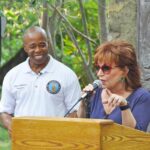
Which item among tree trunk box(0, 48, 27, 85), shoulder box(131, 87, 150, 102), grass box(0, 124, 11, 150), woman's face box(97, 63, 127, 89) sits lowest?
grass box(0, 124, 11, 150)

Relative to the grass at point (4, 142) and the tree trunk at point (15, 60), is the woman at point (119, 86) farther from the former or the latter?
the grass at point (4, 142)

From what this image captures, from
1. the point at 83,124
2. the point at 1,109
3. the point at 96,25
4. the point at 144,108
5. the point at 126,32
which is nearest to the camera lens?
the point at 83,124

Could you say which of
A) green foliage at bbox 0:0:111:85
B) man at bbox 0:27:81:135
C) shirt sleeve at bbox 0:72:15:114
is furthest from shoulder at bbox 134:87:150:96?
green foliage at bbox 0:0:111:85

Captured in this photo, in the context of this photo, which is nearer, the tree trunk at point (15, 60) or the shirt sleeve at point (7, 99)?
the shirt sleeve at point (7, 99)

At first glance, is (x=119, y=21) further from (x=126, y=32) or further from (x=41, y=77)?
(x=41, y=77)

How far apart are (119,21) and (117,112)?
168 centimetres

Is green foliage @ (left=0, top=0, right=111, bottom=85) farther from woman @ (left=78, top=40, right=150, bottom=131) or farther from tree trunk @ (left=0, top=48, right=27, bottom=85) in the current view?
woman @ (left=78, top=40, right=150, bottom=131)

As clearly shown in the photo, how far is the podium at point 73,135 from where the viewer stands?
3650 mm

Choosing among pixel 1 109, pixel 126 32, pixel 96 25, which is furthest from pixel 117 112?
pixel 96 25

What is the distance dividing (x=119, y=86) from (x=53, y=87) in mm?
1600

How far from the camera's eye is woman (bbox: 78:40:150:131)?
4336 mm

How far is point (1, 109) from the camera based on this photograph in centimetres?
632

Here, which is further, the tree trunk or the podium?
the tree trunk

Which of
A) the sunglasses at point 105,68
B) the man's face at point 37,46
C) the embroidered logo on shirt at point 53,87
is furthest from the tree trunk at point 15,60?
the sunglasses at point 105,68
